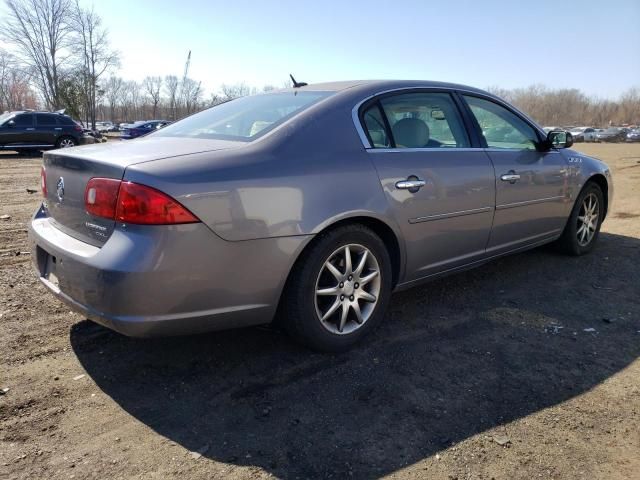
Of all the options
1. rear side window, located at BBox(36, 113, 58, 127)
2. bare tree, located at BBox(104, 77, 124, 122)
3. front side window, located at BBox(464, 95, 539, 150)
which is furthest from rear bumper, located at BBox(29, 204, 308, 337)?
bare tree, located at BBox(104, 77, 124, 122)

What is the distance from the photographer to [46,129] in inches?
714

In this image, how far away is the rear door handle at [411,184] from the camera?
3.14 meters

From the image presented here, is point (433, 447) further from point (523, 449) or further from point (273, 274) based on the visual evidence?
point (273, 274)

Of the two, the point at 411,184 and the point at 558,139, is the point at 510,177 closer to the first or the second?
the point at 558,139

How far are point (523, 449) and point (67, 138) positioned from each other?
19694 mm

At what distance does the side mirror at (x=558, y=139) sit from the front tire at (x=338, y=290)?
2.23 metres

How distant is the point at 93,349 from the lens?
120 inches

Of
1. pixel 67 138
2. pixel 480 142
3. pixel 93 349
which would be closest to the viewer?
pixel 93 349

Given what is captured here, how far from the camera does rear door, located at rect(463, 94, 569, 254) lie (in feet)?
12.8

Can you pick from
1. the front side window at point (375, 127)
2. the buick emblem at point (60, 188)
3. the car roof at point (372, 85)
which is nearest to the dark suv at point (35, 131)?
the car roof at point (372, 85)

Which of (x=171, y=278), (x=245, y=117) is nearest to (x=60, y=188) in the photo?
(x=171, y=278)

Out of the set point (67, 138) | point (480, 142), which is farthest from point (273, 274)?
point (67, 138)

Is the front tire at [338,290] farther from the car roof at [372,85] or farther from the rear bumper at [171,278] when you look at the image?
the car roof at [372,85]

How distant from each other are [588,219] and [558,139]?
110cm
